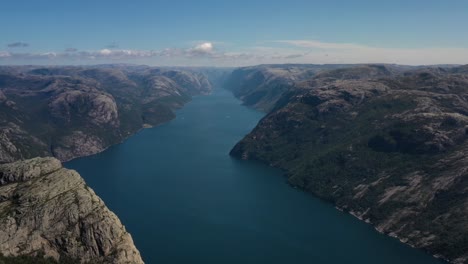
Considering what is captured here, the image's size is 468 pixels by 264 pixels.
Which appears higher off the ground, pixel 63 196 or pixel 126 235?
pixel 63 196

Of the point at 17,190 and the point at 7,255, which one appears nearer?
the point at 7,255

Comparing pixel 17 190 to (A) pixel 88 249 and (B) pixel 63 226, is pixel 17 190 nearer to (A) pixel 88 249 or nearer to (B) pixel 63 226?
(B) pixel 63 226

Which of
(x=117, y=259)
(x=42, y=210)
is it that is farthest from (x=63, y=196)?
(x=117, y=259)

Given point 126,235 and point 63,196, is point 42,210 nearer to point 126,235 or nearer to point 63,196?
point 63,196

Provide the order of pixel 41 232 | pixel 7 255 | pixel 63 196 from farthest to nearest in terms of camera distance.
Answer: pixel 63 196
pixel 41 232
pixel 7 255

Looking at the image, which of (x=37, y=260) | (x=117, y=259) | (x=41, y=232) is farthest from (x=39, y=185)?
(x=117, y=259)

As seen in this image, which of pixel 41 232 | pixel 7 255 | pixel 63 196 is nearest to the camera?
pixel 7 255
